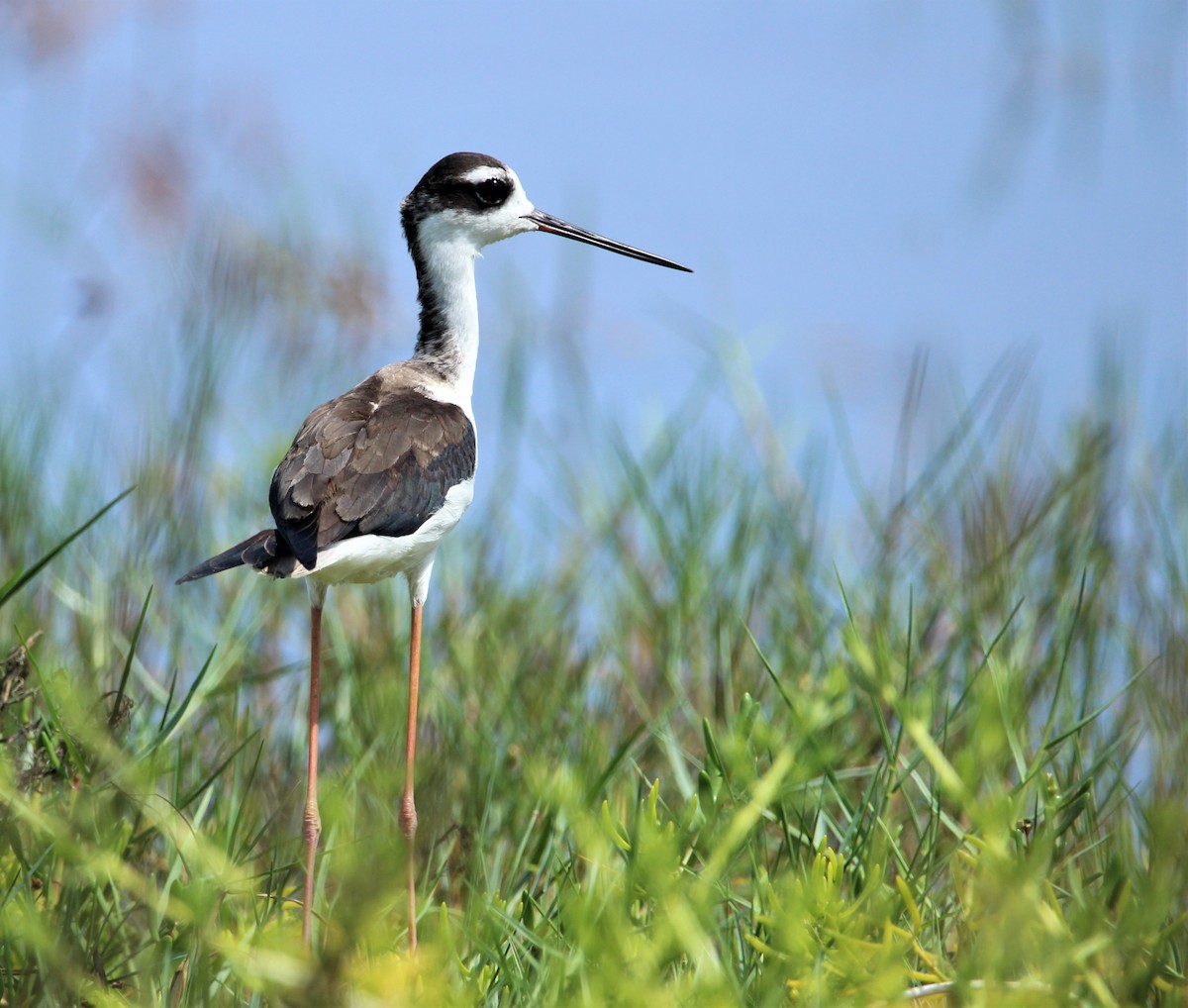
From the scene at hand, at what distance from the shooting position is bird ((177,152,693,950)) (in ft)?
9.75

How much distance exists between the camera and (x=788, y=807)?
2.88 metres

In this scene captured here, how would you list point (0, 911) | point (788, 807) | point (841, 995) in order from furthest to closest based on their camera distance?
1. point (788, 807)
2. point (0, 911)
3. point (841, 995)

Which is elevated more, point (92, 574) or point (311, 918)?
point (92, 574)

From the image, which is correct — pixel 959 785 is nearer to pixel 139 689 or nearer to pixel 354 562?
pixel 354 562

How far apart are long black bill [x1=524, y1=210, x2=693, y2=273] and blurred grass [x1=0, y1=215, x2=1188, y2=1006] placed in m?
0.62

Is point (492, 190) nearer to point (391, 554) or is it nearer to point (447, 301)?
point (447, 301)

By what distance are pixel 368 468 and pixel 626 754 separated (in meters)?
0.91

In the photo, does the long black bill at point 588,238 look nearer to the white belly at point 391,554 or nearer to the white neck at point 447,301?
the white neck at point 447,301

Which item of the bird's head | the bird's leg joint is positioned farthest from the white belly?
the bird's head

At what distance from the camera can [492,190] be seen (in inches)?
149

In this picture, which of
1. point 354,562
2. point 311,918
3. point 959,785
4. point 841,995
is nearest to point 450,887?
point 311,918

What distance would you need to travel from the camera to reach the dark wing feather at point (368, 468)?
2.98m

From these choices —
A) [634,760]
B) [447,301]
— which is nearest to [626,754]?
[634,760]

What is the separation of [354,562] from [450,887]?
2.72ft
